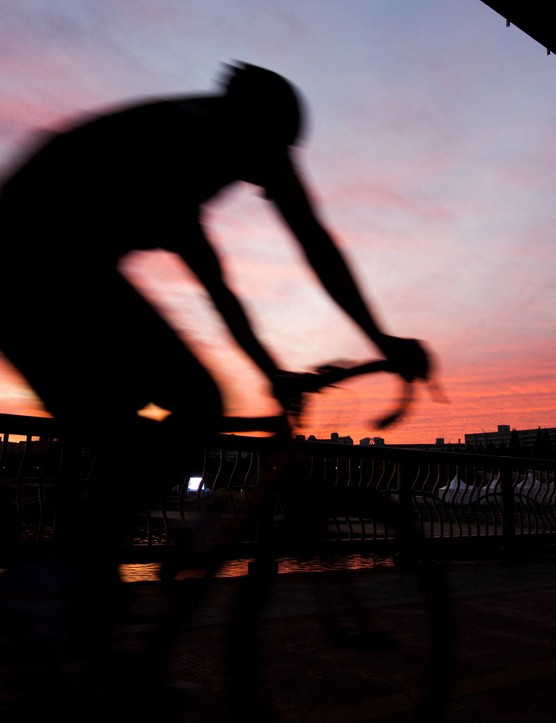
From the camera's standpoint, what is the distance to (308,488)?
8.86ft

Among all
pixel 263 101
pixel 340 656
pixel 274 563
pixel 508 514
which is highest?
pixel 263 101

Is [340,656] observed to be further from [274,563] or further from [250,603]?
Answer: [250,603]

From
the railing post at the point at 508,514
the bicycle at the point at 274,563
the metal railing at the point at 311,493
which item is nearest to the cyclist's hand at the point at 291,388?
the bicycle at the point at 274,563

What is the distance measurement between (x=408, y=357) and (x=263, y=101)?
0.99m

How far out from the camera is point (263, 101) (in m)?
2.21

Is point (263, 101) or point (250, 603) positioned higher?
point (263, 101)

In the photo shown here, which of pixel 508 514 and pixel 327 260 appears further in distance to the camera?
pixel 508 514

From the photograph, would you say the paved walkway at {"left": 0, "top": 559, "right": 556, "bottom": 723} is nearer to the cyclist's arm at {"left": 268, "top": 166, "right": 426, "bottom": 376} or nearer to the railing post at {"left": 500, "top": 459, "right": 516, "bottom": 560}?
the cyclist's arm at {"left": 268, "top": 166, "right": 426, "bottom": 376}

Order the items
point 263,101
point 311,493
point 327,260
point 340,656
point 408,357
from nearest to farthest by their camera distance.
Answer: point 263,101 → point 327,260 → point 408,357 → point 311,493 → point 340,656

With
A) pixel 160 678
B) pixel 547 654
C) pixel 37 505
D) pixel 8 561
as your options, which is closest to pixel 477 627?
pixel 547 654

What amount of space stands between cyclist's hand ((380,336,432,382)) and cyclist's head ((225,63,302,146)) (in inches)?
30.7

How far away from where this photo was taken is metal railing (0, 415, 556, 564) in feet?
8.49

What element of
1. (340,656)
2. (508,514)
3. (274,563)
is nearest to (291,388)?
(274,563)

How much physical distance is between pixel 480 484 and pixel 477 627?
18.4 ft
